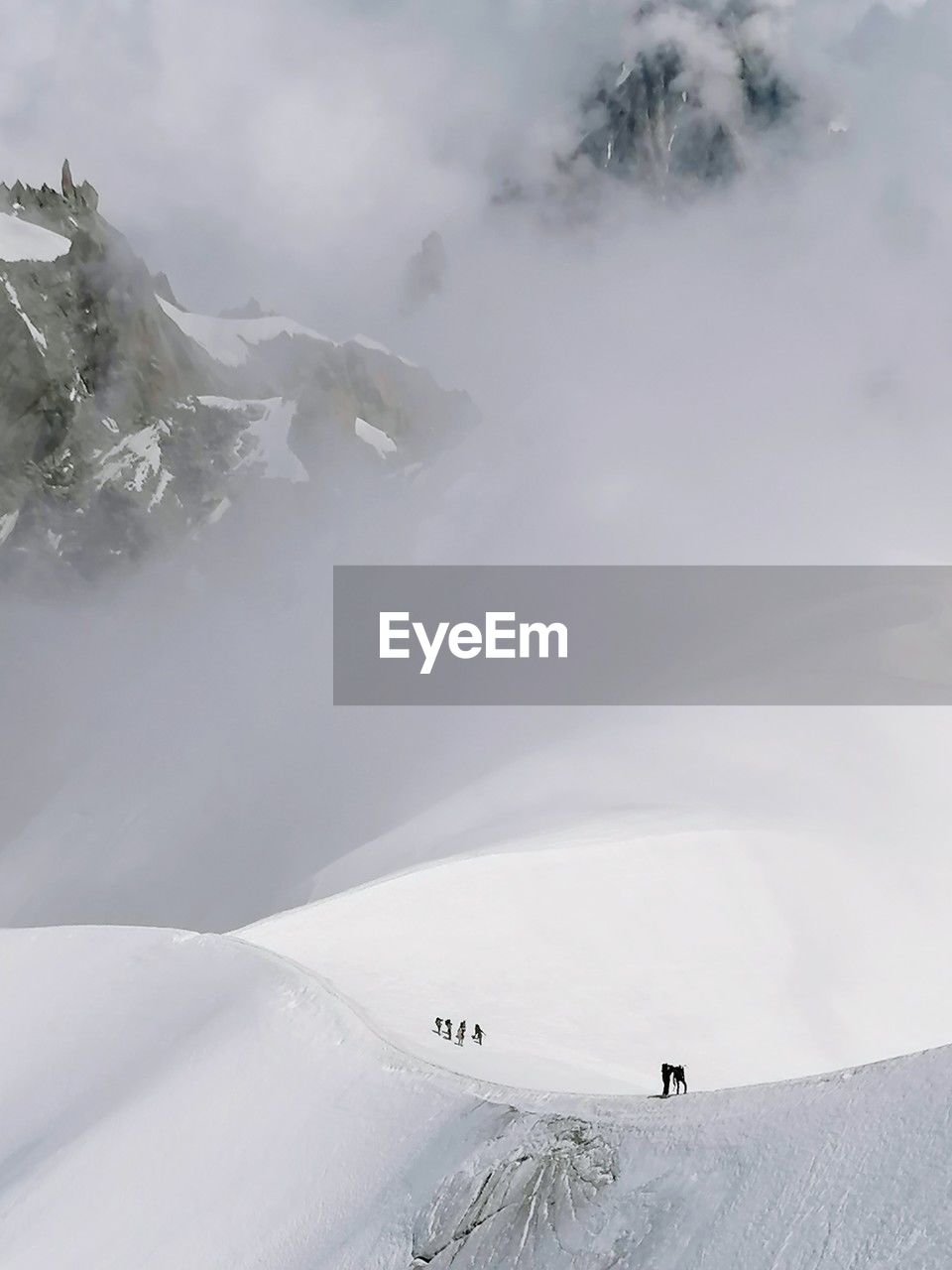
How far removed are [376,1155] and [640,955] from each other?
18.7 meters

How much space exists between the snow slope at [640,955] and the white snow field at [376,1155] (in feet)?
8.60

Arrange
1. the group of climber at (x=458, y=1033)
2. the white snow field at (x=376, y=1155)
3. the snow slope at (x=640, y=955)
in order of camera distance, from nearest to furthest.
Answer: the white snow field at (x=376, y=1155) → the group of climber at (x=458, y=1033) → the snow slope at (x=640, y=955)

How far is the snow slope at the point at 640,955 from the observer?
22469mm

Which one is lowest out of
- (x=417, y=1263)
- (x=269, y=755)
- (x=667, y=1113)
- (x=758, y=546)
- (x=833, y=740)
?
(x=417, y=1263)

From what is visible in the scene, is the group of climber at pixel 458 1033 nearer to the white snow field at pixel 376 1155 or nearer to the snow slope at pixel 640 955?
the snow slope at pixel 640 955

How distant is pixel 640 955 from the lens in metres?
30.2

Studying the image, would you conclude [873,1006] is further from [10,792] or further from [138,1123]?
[10,792]

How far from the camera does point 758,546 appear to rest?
6796 inches

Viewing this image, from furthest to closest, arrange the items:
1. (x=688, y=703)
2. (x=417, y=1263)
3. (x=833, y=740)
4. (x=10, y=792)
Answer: (x=10, y=792), (x=688, y=703), (x=833, y=740), (x=417, y=1263)

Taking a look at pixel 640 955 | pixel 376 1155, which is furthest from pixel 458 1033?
pixel 640 955

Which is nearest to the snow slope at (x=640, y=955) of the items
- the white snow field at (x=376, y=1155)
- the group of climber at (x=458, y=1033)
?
the group of climber at (x=458, y=1033)

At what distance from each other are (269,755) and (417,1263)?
431 feet

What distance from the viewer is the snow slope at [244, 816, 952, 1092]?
885 inches

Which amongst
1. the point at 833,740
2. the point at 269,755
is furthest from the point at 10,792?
the point at 833,740
